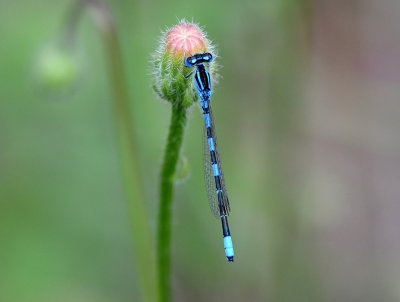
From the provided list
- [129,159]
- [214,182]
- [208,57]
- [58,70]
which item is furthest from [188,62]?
[58,70]

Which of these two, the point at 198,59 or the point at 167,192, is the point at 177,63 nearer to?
the point at 198,59

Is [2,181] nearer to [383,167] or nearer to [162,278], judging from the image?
[162,278]

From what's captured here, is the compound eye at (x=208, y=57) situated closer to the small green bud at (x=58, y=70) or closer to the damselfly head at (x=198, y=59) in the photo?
the damselfly head at (x=198, y=59)

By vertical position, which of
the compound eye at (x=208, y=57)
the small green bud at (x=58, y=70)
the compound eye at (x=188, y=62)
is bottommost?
the compound eye at (x=188, y=62)

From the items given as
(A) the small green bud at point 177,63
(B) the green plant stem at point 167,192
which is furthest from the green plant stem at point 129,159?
(A) the small green bud at point 177,63

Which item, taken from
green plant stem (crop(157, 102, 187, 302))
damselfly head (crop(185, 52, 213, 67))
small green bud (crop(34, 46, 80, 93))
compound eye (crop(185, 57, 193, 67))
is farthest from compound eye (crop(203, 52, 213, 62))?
A: small green bud (crop(34, 46, 80, 93))

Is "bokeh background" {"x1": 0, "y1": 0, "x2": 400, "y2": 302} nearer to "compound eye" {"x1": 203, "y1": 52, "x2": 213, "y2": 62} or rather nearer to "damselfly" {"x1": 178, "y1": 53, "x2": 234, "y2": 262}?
"damselfly" {"x1": 178, "y1": 53, "x2": 234, "y2": 262}
